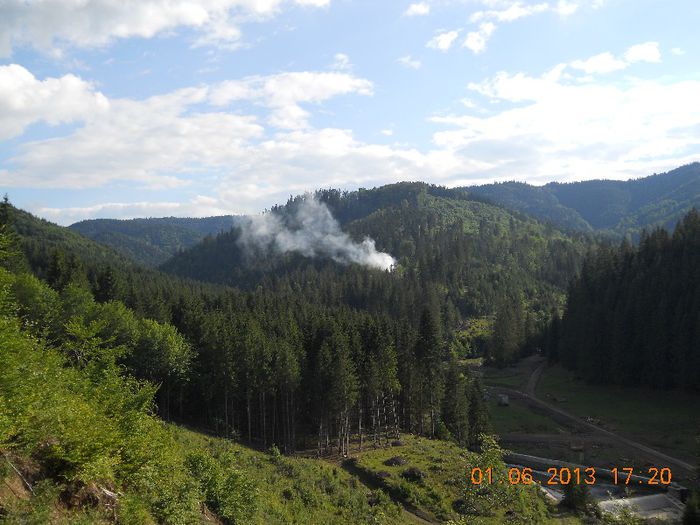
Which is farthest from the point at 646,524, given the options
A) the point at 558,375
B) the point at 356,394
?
the point at 558,375

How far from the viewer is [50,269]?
3302 inches

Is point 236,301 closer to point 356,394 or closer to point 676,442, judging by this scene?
point 356,394

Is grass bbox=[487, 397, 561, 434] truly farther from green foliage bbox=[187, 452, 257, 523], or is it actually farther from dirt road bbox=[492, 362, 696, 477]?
green foliage bbox=[187, 452, 257, 523]

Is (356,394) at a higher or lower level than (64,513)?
lower

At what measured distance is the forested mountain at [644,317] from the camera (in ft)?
302

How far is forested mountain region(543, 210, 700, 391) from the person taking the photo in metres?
92.1

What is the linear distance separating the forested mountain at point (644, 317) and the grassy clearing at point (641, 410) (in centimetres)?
338

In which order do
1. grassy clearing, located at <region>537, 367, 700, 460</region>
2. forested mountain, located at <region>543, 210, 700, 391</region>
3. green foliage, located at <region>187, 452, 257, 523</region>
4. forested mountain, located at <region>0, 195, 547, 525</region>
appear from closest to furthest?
forested mountain, located at <region>0, 195, 547, 525</region> < green foliage, located at <region>187, 452, 257, 523</region> < grassy clearing, located at <region>537, 367, 700, 460</region> < forested mountain, located at <region>543, 210, 700, 391</region>

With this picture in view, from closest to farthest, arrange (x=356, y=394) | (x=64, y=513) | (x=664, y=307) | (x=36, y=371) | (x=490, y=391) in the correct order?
1. (x=64, y=513)
2. (x=36, y=371)
3. (x=356, y=394)
4. (x=664, y=307)
5. (x=490, y=391)

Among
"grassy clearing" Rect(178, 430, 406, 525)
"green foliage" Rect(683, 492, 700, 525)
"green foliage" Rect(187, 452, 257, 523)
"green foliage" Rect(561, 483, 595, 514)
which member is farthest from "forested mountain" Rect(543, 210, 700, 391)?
"green foliage" Rect(187, 452, 257, 523)

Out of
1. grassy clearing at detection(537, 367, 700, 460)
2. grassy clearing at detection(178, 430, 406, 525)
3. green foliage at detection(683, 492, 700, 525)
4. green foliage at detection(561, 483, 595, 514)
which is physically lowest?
grassy clearing at detection(537, 367, 700, 460)

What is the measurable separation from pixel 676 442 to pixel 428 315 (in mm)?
41953

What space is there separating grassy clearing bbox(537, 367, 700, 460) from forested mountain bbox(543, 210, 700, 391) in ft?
11.1

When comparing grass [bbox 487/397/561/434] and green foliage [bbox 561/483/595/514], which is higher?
green foliage [bbox 561/483/595/514]
